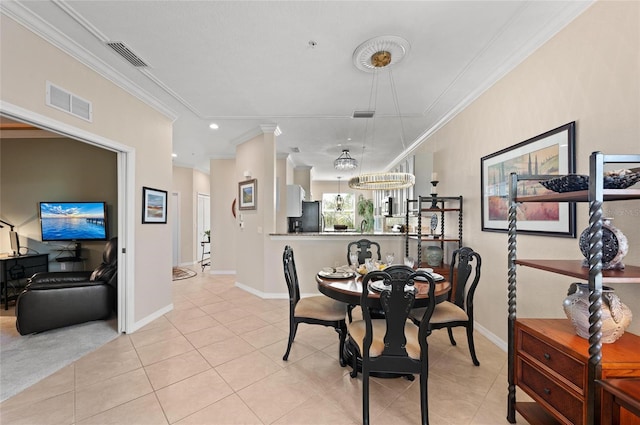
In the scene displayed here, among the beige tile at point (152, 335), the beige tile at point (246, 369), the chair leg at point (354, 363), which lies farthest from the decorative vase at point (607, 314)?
the beige tile at point (152, 335)

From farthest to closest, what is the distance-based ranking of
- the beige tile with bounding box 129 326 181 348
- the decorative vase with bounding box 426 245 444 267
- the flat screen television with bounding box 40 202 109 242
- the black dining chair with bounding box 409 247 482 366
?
the flat screen television with bounding box 40 202 109 242 → the decorative vase with bounding box 426 245 444 267 → the beige tile with bounding box 129 326 181 348 → the black dining chair with bounding box 409 247 482 366

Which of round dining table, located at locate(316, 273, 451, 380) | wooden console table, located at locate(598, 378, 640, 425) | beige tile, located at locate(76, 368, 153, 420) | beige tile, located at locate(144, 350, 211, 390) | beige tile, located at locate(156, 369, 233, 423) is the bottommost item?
beige tile, located at locate(144, 350, 211, 390)

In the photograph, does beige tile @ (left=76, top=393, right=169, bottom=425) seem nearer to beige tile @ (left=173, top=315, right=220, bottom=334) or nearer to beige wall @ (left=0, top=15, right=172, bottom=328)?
beige tile @ (left=173, top=315, right=220, bottom=334)

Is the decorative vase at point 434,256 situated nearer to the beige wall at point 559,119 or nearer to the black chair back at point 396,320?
the beige wall at point 559,119

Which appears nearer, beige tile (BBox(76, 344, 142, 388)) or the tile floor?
the tile floor

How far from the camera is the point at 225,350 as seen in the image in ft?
9.15

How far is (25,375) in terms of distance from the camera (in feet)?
7.58

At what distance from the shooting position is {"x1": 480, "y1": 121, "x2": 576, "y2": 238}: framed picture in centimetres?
206

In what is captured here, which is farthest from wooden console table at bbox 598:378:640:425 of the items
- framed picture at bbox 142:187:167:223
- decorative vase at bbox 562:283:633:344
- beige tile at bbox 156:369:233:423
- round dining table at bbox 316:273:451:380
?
framed picture at bbox 142:187:167:223

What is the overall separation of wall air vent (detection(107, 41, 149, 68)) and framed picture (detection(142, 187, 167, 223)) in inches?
57.3

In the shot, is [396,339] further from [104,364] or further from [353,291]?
[104,364]

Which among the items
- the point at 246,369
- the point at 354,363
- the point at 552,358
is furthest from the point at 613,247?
the point at 246,369

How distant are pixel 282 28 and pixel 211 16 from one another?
21.6 inches

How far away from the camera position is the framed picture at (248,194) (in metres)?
4.84
